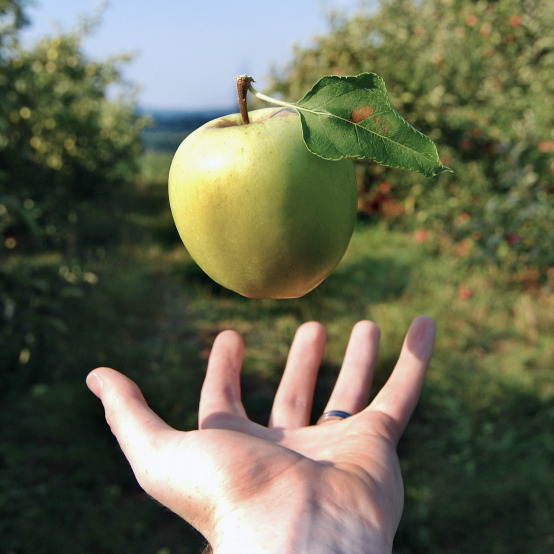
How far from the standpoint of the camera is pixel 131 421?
126 centimetres

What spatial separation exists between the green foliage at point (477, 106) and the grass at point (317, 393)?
420mm

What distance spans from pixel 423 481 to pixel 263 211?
2.02 m

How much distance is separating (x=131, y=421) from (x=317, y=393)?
1798 millimetres

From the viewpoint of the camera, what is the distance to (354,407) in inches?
68.3

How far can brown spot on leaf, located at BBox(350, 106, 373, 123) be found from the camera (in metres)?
0.82

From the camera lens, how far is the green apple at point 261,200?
0.91 metres

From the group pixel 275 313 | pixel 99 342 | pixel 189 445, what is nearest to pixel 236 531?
pixel 189 445

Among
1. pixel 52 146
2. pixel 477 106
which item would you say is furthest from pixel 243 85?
pixel 477 106

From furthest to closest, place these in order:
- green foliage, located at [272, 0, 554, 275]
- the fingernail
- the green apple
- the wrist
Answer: green foliage, located at [272, 0, 554, 275] < the fingernail < the wrist < the green apple

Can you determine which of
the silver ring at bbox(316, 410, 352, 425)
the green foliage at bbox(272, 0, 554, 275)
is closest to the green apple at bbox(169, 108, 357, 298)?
the silver ring at bbox(316, 410, 352, 425)

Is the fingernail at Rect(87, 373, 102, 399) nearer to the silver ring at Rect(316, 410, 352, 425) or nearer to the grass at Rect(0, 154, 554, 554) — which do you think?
the silver ring at Rect(316, 410, 352, 425)

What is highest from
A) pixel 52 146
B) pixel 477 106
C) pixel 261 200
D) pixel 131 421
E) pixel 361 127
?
pixel 477 106

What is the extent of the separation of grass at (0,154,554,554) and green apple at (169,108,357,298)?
1674 mm

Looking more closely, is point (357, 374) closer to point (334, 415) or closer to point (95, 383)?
point (334, 415)
